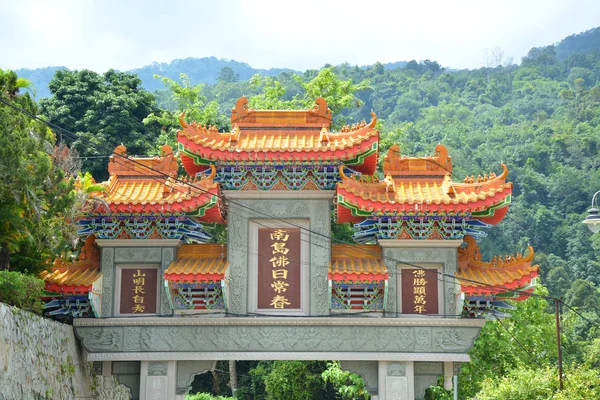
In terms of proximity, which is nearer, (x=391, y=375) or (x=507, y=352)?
(x=391, y=375)

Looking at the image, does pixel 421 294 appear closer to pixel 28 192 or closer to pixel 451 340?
pixel 451 340

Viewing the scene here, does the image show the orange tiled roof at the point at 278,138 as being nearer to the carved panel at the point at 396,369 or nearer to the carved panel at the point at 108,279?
the carved panel at the point at 108,279

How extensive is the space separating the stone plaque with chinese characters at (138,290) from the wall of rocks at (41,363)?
919 millimetres

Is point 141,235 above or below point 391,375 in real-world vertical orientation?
above

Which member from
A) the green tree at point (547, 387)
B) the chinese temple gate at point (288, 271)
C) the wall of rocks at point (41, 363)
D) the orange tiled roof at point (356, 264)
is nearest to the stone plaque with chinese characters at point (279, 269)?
the chinese temple gate at point (288, 271)

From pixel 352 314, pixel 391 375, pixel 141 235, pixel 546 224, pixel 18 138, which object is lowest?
pixel 391 375

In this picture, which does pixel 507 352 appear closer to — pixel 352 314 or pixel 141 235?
pixel 352 314

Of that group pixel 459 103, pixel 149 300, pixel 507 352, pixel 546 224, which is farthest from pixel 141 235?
pixel 459 103

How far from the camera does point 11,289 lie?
11.5 m

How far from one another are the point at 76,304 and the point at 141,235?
4.61 feet

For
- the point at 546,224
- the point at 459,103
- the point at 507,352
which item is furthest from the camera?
the point at 459,103

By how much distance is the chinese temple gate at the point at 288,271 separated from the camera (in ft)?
42.4

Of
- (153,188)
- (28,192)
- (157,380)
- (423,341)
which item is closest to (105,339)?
(157,380)

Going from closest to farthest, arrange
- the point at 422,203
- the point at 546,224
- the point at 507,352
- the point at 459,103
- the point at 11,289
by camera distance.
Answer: the point at 11,289 < the point at 422,203 < the point at 507,352 < the point at 546,224 < the point at 459,103
